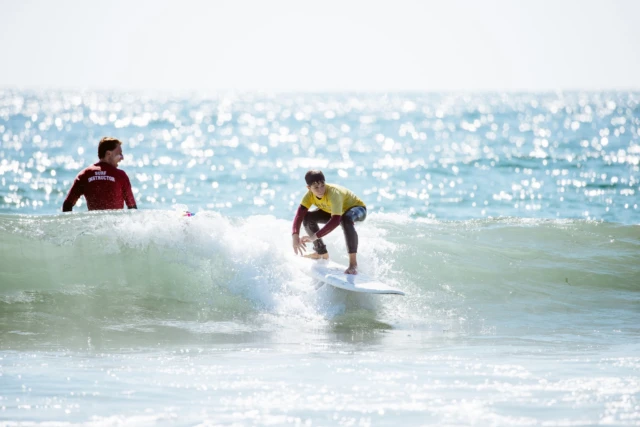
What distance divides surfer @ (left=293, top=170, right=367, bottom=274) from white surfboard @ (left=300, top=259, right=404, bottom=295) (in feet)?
0.44

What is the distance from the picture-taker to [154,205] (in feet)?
67.6

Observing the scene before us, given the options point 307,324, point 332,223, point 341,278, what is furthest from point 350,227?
point 307,324

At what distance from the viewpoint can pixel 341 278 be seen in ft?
29.9

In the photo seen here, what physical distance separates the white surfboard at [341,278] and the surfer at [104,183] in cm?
217

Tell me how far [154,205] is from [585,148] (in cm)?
2327

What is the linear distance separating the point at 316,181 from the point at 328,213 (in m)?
0.79

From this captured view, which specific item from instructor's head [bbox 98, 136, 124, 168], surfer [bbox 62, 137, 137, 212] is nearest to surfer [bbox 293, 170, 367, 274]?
surfer [bbox 62, 137, 137, 212]

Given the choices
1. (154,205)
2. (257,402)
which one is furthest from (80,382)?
(154,205)

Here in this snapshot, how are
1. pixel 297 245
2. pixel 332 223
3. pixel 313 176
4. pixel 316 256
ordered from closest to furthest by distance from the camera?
1. pixel 313 176
2. pixel 332 223
3. pixel 297 245
4. pixel 316 256

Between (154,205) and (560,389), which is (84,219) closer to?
(560,389)

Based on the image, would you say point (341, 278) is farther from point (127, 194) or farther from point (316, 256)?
point (127, 194)

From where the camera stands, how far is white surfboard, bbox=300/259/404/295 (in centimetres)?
882

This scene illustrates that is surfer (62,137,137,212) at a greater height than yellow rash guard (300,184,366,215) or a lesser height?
greater

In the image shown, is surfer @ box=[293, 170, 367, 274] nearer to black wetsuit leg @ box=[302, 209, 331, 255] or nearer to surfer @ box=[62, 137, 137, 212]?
black wetsuit leg @ box=[302, 209, 331, 255]
